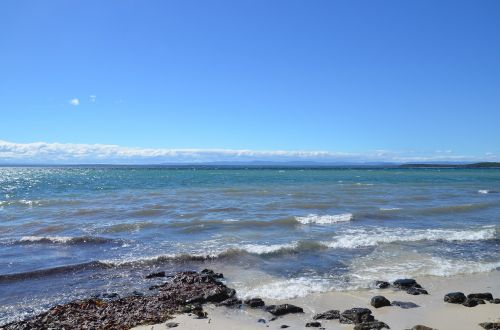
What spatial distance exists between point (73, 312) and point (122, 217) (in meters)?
15.7

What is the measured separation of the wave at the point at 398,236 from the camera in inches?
639

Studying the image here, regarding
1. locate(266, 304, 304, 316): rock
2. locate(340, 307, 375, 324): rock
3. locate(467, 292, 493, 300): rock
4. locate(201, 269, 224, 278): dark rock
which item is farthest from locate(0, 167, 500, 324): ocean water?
locate(467, 292, 493, 300): rock

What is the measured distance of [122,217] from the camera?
947 inches

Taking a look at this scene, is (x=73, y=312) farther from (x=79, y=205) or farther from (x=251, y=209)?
(x=79, y=205)

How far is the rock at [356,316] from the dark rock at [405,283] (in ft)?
8.14

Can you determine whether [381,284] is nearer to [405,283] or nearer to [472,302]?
[405,283]

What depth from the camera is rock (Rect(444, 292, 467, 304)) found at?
923cm

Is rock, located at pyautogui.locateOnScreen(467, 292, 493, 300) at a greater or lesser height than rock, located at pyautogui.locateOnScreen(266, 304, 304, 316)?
greater

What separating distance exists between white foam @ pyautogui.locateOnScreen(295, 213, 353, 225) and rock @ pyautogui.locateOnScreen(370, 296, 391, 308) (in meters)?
12.0

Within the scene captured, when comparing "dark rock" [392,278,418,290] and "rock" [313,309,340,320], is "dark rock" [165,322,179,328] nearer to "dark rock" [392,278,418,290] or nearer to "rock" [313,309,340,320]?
"rock" [313,309,340,320]

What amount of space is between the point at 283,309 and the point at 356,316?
60.7 inches

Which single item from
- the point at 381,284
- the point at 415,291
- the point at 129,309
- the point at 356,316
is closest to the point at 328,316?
the point at 356,316

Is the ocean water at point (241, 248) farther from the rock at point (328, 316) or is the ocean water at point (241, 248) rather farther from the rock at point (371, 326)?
the rock at point (371, 326)

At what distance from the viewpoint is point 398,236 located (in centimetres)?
1739
